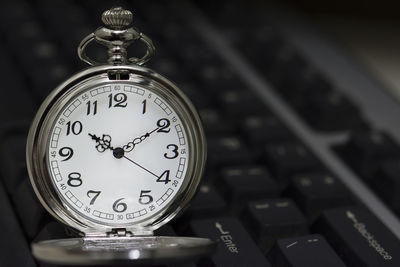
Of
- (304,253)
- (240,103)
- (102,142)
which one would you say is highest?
(240,103)

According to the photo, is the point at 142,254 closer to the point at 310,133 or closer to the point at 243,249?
the point at 243,249

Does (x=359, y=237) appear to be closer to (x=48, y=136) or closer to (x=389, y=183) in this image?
(x=389, y=183)

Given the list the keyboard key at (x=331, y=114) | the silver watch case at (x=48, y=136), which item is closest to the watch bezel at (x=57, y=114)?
the silver watch case at (x=48, y=136)

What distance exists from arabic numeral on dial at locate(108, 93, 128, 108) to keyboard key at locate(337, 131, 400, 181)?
0.22m

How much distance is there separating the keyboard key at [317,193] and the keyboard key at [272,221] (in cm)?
2

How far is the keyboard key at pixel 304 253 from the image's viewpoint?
0.42 metres

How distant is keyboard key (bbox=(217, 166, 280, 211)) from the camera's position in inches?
19.9

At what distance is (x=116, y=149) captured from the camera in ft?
1.40

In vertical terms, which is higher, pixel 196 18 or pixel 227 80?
pixel 196 18

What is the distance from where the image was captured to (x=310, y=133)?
2.03 ft

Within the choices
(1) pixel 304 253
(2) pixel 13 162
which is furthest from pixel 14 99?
(1) pixel 304 253

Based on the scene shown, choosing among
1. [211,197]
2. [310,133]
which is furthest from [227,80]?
[211,197]

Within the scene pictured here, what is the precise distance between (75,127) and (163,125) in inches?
2.1

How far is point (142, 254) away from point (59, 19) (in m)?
0.46
